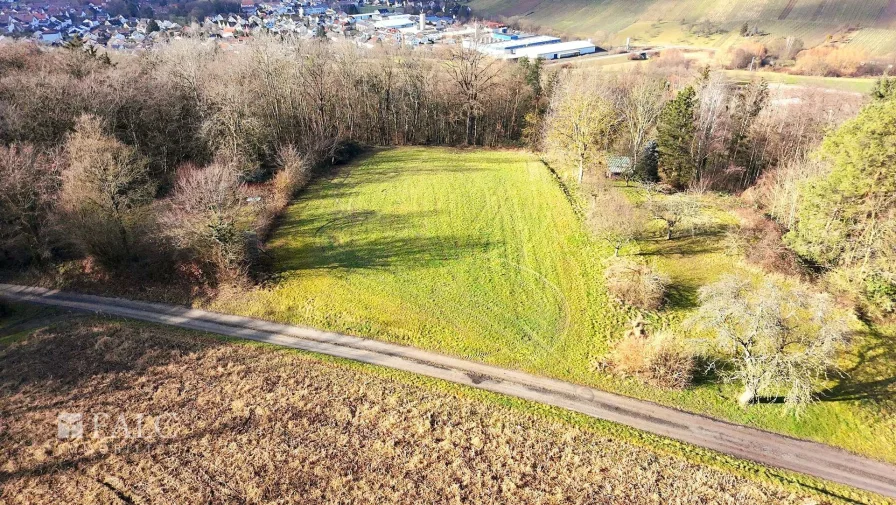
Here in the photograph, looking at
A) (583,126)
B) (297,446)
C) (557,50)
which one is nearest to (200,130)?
(297,446)

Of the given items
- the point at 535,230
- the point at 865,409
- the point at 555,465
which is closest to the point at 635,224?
the point at 535,230

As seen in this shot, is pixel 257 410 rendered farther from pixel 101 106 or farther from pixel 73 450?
pixel 101 106

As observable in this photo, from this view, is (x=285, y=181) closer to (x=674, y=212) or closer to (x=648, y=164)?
(x=674, y=212)

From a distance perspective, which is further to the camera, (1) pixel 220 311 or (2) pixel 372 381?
(1) pixel 220 311

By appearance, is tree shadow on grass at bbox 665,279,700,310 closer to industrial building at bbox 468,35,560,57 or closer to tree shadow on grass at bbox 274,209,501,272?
tree shadow on grass at bbox 274,209,501,272

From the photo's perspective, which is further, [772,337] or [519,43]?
[519,43]

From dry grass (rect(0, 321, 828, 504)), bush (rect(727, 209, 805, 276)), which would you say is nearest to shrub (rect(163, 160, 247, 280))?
dry grass (rect(0, 321, 828, 504))
